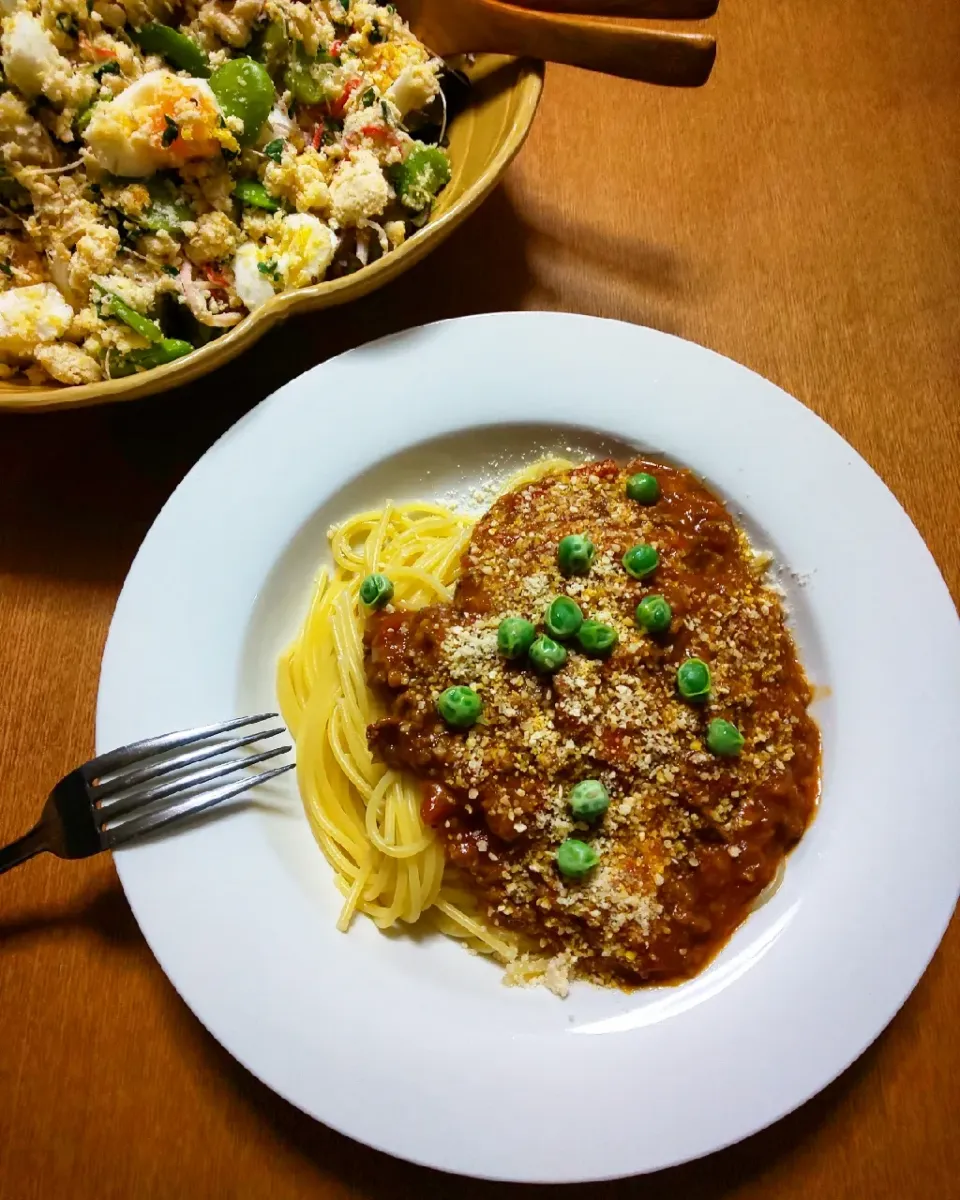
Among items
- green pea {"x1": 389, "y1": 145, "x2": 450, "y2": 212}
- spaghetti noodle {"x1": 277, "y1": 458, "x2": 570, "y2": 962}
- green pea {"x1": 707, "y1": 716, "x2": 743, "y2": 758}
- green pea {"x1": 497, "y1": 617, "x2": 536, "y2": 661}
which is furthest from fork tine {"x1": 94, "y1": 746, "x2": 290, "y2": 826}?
green pea {"x1": 389, "y1": 145, "x2": 450, "y2": 212}

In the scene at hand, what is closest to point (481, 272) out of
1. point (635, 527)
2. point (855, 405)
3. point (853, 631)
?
point (635, 527)

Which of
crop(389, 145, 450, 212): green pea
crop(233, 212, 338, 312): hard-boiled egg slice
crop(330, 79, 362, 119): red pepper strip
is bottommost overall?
crop(233, 212, 338, 312): hard-boiled egg slice

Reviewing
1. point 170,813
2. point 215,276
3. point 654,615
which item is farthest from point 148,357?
point 654,615

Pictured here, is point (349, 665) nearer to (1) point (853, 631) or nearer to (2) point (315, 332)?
(2) point (315, 332)

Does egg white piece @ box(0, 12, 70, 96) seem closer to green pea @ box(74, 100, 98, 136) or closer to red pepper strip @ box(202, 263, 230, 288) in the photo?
green pea @ box(74, 100, 98, 136)

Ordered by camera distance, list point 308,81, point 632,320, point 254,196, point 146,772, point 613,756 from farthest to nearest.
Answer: point 632,320 → point 308,81 → point 254,196 → point 613,756 → point 146,772

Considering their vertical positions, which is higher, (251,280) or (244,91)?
(244,91)

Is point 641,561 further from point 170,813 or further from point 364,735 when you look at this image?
point 170,813
